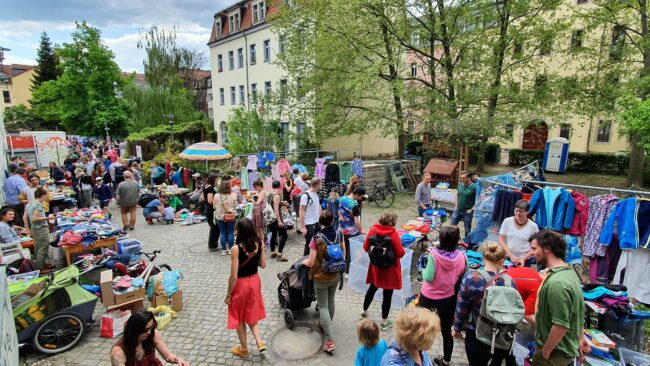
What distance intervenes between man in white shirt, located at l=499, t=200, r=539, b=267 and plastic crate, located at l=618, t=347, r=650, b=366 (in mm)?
1493

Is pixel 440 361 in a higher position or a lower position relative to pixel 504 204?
lower

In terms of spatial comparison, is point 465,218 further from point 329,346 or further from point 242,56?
point 242,56

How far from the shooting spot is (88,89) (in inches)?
1316

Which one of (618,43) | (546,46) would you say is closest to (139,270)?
(546,46)

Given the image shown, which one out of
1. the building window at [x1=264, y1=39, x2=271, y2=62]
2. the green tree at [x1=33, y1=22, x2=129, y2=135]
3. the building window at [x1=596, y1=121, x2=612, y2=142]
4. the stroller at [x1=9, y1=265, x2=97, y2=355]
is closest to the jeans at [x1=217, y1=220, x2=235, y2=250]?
the stroller at [x1=9, y1=265, x2=97, y2=355]

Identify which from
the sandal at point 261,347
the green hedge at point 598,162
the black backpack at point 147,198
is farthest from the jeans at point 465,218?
the green hedge at point 598,162

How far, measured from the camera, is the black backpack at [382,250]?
4.54 metres

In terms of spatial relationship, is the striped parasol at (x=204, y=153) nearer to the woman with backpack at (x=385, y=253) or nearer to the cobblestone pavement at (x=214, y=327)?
the cobblestone pavement at (x=214, y=327)

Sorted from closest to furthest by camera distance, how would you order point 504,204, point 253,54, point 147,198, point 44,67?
point 504,204, point 147,198, point 253,54, point 44,67

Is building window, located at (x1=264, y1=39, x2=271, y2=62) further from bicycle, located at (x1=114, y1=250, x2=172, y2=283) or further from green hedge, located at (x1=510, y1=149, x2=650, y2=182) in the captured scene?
bicycle, located at (x1=114, y1=250, x2=172, y2=283)

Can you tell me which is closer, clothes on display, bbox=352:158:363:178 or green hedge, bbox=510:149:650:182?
clothes on display, bbox=352:158:363:178

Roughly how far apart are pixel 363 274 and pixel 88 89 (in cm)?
3755

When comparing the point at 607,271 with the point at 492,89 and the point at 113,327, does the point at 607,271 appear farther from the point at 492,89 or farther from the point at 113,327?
the point at 492,89

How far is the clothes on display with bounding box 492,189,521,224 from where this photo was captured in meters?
6.70
